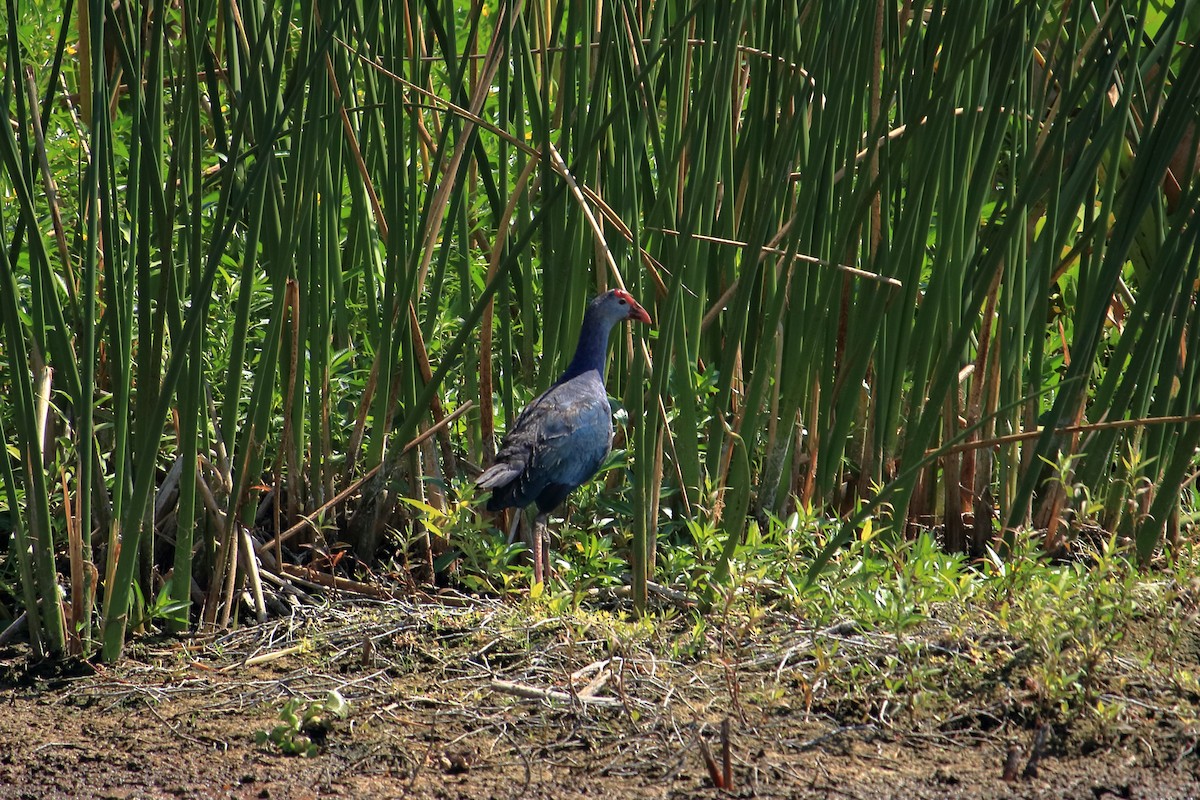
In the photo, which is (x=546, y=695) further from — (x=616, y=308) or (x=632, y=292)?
(x=632, y=292)

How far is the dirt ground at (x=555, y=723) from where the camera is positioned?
200 cm

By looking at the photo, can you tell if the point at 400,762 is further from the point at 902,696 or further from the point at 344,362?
the point at 344,362

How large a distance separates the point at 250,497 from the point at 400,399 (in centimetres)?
48

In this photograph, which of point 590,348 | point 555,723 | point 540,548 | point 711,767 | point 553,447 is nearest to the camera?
point 711,767

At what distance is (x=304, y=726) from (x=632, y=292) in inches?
51.6

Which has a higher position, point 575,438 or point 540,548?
point 575,438

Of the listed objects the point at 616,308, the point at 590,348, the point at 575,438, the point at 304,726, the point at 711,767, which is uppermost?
the point at 616,308

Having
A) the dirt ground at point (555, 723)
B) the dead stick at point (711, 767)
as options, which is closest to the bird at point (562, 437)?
the dirt ground at point (555, 723)

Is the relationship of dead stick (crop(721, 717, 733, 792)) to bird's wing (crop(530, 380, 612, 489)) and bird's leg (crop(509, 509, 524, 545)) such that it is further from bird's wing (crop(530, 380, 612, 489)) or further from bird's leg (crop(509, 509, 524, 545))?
bird's leg (crop(509, 509, 524, 545))

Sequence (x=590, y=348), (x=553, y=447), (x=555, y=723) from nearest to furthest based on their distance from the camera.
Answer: (x=555, y=723), (x=553, y=447), (x=590, y=348)

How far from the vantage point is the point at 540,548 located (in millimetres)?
2830

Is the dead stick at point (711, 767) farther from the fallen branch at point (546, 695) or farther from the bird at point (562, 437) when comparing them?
the bird at point (562, 437)

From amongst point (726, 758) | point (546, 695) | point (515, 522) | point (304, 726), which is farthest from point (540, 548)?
point (726, 758)

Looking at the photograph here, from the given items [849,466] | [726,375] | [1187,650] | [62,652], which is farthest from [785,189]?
[62,652]
